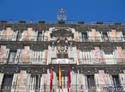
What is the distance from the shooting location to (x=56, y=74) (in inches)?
863

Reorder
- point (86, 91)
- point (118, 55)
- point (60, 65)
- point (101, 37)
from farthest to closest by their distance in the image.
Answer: point (101, 37)
point (118, 55)
point (60, 65)
point (86, 91)

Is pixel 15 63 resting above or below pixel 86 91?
above

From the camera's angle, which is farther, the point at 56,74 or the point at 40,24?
the point at 40,24

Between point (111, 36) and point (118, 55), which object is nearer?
point (118, 55)

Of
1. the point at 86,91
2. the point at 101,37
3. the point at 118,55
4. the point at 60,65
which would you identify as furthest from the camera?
the point at 101,37

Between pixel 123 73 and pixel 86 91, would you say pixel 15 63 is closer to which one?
pixel 86 91

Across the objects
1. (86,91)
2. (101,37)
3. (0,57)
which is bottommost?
(86,91)

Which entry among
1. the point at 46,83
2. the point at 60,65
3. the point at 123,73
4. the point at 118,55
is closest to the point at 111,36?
the point at 118,55

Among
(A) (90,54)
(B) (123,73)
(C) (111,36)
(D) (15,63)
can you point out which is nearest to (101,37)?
(C) (111,36)

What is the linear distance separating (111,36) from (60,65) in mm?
7264

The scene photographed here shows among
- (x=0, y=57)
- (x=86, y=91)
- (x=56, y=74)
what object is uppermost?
(x=0, y=57)

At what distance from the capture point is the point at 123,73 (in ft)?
73.6

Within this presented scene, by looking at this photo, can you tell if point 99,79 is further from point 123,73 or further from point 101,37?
point 101,37

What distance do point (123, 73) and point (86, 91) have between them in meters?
3.93
